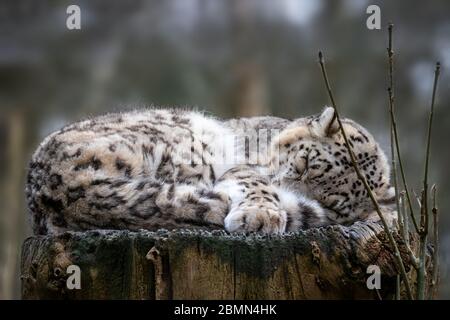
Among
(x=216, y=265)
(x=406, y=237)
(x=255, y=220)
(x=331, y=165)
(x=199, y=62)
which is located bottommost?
(x=216, y=265)

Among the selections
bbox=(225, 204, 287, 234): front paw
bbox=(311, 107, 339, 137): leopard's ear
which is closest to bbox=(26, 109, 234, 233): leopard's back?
bbox=(225, 204, 287, 234): front paw

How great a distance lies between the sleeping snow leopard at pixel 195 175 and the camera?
4.45 metres

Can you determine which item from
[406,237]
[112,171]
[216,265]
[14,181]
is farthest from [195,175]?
[14,181]

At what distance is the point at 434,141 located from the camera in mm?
13406

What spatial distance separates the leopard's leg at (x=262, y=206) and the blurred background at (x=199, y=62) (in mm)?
8646

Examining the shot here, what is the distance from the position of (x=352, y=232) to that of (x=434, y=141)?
973cm

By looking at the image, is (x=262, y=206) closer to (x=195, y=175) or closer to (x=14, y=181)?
(x=195, y=175)

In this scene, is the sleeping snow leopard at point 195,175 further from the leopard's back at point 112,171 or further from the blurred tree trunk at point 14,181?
the blurred tree trunk at point 14,181

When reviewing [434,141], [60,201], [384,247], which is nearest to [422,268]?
[384,247]

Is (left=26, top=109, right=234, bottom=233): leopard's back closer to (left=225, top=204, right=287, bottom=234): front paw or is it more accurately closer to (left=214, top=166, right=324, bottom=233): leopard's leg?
(left=214, top=166, right=324, bottom=233): leopard's leg

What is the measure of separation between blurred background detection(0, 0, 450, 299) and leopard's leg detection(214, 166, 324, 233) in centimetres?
865

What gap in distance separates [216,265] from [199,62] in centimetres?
1212

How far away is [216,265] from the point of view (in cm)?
393

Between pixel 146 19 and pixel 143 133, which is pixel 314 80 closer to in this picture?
pixel 146 19
